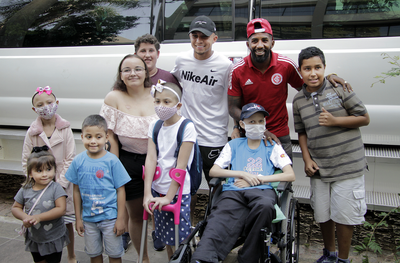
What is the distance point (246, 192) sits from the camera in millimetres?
2518

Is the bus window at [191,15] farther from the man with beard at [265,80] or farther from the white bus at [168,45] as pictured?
the man with beard at [265,80]

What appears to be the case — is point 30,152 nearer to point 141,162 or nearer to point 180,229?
point 141,162

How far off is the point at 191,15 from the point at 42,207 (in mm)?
2261

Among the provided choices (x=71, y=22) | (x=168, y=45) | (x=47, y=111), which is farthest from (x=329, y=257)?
(x=71, y=22)

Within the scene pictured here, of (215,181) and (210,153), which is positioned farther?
(210,153)

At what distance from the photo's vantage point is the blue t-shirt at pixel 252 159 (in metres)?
2.65

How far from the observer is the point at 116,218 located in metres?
2.59


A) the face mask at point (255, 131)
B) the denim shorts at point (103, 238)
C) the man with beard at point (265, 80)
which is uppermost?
the man with beard at point (265, 80)

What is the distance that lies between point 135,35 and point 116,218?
2.08 metres

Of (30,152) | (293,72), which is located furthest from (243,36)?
(30,152)

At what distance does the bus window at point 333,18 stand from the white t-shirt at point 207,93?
78 cm

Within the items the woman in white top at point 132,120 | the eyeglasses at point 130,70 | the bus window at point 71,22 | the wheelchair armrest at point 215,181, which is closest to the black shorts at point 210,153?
the wheelchair armrest at point 215,181

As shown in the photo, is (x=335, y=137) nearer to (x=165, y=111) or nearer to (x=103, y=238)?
(x=165, y=111)

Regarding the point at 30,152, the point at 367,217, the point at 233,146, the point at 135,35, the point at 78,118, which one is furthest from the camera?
the point at 78,118
